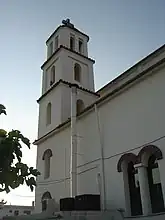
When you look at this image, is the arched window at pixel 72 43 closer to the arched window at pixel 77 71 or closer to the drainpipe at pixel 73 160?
the arched window at pixel 77 71

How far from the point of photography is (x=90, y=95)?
20.8 meters

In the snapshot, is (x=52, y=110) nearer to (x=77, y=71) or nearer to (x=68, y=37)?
(x=77, y=71)

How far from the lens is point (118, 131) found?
13477mm

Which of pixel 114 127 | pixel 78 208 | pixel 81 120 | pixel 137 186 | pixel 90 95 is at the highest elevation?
pixel 90 95

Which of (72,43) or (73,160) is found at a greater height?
(72,43)

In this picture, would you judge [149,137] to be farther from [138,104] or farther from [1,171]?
[1,171]

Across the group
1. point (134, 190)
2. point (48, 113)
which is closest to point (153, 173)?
point (134, 190)

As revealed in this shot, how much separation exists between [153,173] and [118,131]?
106 inches

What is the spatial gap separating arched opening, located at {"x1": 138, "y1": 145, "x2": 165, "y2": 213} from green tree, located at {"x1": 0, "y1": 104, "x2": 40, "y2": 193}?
7.46 metres

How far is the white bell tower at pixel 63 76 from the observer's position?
19.8m

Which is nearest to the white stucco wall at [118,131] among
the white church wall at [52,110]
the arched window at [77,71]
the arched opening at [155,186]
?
the arched opening at [155,186]

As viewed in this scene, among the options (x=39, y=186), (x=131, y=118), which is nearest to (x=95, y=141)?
(x=131, y=118)

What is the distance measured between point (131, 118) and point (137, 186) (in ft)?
10.00

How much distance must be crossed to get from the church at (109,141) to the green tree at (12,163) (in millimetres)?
7453
